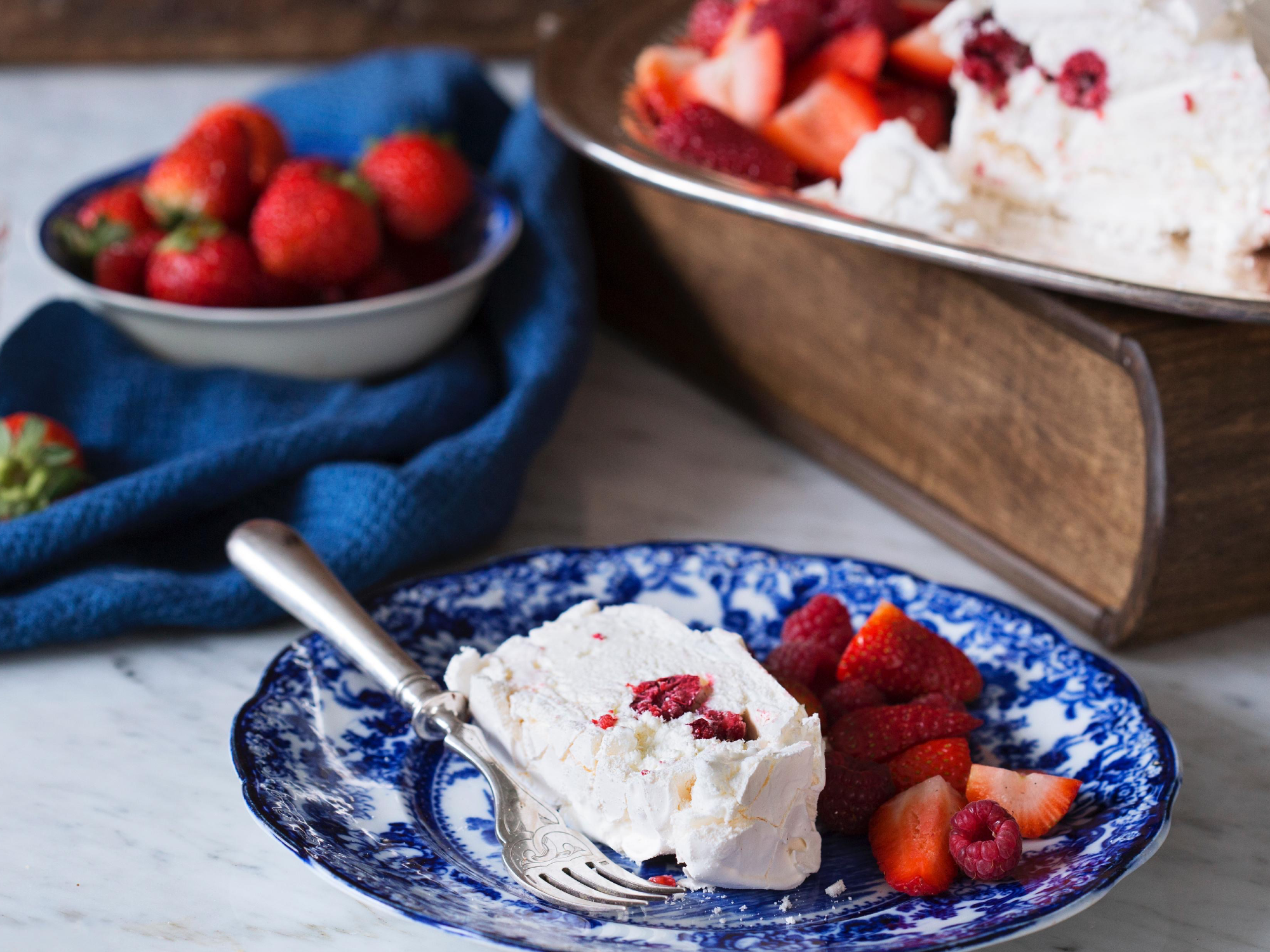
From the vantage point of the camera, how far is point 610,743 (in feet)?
2.03

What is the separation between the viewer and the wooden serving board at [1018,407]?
78 centimetres

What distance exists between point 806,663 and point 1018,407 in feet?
0.86

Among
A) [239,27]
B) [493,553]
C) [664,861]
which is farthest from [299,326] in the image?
[239,27]

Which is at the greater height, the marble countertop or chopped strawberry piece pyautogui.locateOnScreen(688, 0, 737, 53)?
chopped strawberry piece pyautogui.locateOnScreen(688, 0, 737, 53)

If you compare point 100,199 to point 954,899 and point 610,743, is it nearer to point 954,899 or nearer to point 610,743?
point 610,743

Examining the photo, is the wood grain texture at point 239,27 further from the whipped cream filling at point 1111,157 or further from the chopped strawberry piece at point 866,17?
the whipped cream filling at point 1111,157

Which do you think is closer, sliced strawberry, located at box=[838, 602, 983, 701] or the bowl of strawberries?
sliced strawberry, located at box=[838, 602, 983, 701]

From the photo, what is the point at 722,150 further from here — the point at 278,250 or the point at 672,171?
the point at 278,250

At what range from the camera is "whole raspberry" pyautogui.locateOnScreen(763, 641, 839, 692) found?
0.73m

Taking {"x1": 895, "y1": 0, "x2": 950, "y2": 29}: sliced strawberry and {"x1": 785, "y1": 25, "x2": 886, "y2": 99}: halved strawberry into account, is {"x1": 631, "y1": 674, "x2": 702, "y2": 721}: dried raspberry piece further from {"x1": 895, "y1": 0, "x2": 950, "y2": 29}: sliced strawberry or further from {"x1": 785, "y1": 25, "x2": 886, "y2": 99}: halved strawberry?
{"x1": 895, "y1": 0, "x2": 950, "y2": 29}: sliced strawberry

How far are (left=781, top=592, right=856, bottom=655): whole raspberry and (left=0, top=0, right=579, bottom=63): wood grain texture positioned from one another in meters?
1.55

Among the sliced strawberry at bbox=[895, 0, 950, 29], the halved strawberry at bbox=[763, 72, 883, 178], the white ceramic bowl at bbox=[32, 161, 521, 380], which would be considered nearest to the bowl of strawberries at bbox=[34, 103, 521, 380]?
the white ceramic bowl at bbox=[32, 161, 521, 380]

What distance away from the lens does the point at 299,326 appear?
3.34 ft

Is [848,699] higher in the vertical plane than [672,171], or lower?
lower
